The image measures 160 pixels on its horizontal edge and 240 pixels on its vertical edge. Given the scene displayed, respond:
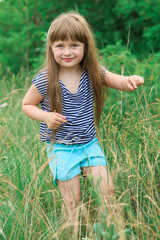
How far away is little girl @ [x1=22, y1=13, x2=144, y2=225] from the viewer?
6.30 feet

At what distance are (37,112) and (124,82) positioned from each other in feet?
1.82

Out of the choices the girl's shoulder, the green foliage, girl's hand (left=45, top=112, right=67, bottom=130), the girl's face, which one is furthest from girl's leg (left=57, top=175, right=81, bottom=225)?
the green foliage

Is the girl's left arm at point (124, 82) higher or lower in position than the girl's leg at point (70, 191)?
higher

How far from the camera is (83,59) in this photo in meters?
2.12

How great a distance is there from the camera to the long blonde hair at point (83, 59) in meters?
1.91

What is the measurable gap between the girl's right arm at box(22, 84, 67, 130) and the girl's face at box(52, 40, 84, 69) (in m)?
0.23

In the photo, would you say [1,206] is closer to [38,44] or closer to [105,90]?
[105,90]

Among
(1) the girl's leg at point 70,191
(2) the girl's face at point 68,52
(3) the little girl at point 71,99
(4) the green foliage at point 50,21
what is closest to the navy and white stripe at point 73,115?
(3) the little girl at point 71,99

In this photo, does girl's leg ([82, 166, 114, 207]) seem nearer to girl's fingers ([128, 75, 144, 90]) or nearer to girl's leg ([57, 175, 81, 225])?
girl's leg ([57, 175, 81, 225])

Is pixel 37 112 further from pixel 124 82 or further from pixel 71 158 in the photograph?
pixel 124 82

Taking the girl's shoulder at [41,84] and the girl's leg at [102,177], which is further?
the girl's shoulder at [41,84]

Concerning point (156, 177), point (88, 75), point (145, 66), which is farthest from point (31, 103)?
point (145, 66)

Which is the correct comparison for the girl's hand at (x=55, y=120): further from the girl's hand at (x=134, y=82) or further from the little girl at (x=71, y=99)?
the girl's hand at (x=134, y=82)

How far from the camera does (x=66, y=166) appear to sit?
1.92 meters
